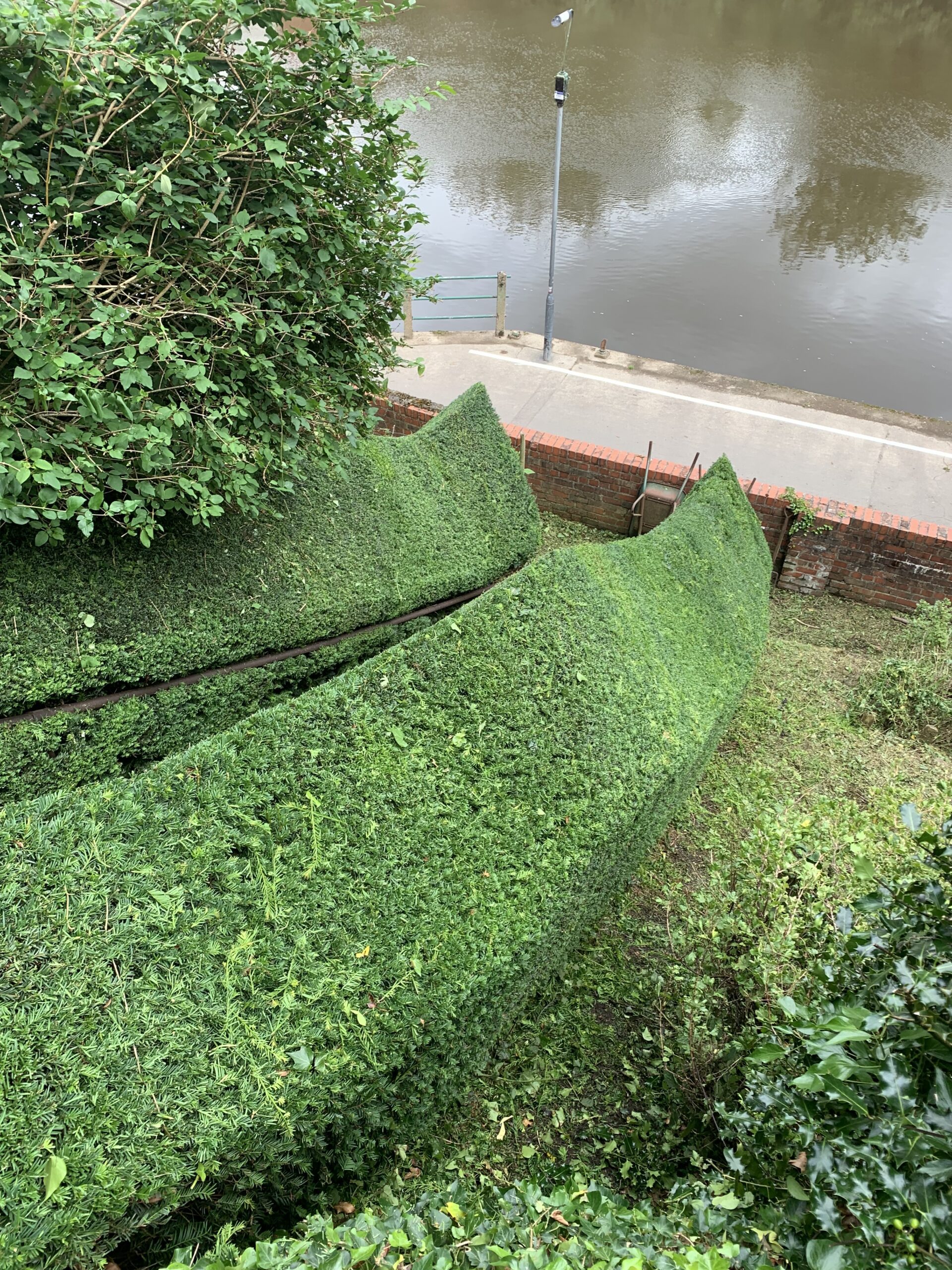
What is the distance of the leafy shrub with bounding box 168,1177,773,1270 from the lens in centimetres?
182

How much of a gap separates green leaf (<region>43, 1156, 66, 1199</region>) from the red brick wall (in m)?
8.59

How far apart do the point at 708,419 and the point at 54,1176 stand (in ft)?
39.3

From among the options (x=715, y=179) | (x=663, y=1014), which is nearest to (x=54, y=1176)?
(x=663, y=1014)

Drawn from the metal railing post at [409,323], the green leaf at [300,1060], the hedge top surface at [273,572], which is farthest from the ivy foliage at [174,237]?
the metal railing post at [409,323]

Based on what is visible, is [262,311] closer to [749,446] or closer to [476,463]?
[476,463]

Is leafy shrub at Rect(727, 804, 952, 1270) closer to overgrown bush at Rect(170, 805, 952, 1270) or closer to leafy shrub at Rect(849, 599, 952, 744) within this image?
overgrown bush at Rect(170, 805, 952, 1270)

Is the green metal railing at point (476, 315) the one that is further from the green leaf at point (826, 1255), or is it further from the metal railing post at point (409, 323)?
the green leaf at point (826, 1255)

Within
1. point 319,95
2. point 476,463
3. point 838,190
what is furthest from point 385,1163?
point 838,190

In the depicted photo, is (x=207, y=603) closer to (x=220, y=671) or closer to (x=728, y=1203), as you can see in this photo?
(x=220, y=671)

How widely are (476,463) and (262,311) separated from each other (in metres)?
3.25

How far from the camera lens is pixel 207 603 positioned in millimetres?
4637

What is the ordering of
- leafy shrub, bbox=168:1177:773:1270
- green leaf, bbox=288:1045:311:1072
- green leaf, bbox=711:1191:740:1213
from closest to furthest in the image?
leafy shrub, bbox=168:1177:773:1270, green leaf, bbox=711:1191:740:1213, green leaf, bbox=288:1045:311:1072

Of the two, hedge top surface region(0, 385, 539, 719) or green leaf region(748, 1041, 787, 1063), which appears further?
hedge top surface region(0, 385, 539, 719)

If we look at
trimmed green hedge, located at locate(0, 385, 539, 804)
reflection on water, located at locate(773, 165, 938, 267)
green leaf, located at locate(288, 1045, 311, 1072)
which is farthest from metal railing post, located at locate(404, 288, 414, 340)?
green leaf, located at locate(288, 1045, 311, 1072)
